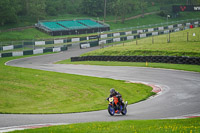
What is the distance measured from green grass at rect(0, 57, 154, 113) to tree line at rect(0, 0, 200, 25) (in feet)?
164

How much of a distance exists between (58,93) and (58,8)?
74.3 m

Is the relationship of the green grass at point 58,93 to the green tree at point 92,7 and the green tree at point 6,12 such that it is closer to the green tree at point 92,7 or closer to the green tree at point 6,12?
the green tree at point 6,12

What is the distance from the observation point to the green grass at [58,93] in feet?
57.3

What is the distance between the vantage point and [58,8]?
9256 cm

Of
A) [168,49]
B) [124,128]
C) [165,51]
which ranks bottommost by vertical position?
[124,128]

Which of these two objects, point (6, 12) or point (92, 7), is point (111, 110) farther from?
point (92, 7)

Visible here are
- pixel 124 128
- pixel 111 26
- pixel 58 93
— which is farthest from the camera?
pixel 111 26

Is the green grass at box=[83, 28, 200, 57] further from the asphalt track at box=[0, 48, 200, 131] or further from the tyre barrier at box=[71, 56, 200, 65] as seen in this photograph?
the asphalt track at box=[0, 48, 200, 131]

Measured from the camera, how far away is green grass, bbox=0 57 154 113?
57.3 ft

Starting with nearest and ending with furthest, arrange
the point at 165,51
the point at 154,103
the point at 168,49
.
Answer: the point at 154,103
the point at 165,51
the point at 168,49

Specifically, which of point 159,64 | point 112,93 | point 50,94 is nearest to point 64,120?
point 112,93

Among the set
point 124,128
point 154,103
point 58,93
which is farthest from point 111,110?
point 58,93

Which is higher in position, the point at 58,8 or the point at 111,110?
the point at 58,8

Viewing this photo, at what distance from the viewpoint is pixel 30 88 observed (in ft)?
72.4
